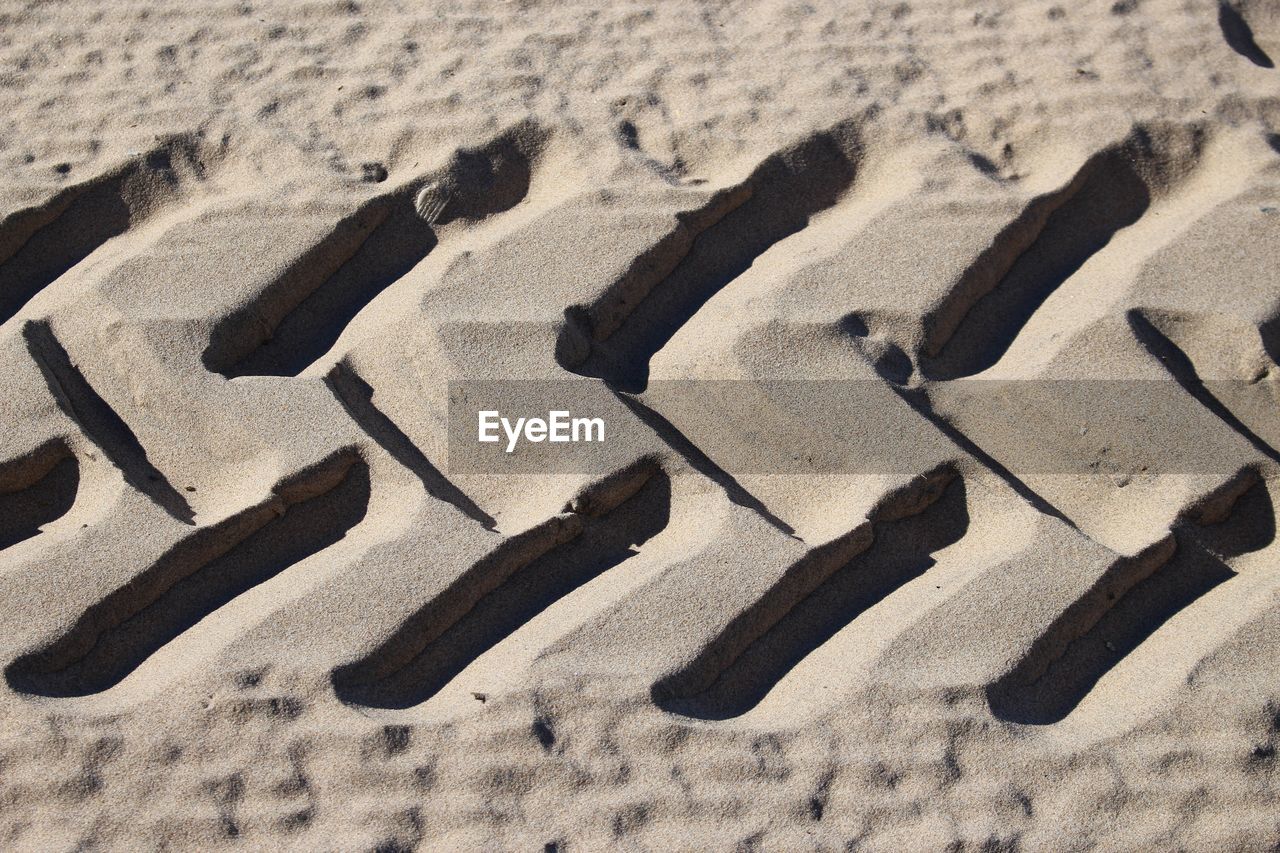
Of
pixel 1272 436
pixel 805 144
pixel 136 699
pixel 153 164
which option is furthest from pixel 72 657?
pixel 1272 436

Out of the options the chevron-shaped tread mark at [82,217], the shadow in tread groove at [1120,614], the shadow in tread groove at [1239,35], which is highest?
the chevron-shaped tread mark at [82,217]

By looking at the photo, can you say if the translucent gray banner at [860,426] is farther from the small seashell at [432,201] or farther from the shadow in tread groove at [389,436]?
the small seashell at [432,201]

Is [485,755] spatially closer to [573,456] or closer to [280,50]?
[573,456]

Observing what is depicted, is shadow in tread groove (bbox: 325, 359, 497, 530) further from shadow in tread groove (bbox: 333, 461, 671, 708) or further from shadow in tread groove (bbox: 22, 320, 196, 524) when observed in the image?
shadow in tread groove (bbox: 22, 320, 196, 524)

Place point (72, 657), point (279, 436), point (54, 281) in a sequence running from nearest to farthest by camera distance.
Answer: point (72, 657)
point (279, 436)
point (54, 281)

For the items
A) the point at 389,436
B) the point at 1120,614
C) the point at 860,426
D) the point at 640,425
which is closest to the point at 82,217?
the point at 389,436

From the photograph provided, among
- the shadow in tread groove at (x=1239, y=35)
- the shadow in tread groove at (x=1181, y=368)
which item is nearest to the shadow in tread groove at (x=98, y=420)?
the shadow in tread groove at (x=1181, y=368)
